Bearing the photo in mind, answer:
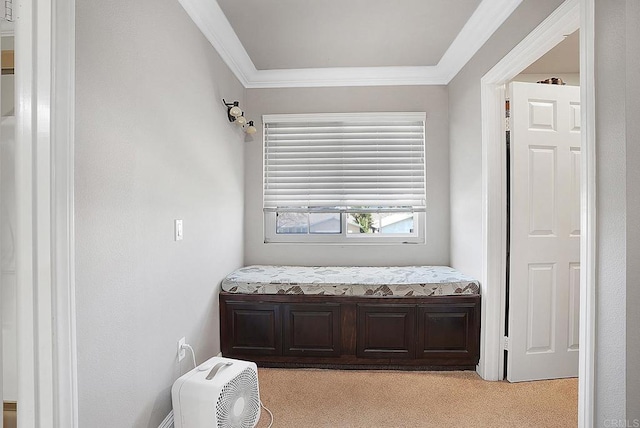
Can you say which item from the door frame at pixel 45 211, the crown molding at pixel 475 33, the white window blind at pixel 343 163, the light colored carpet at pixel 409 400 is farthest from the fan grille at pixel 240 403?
the crown molding at pixel 475 33

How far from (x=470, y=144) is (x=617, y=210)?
156cm

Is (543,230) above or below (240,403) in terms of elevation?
above

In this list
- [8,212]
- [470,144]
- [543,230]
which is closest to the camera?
[8,212]

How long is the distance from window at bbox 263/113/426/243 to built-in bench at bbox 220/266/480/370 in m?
0.80

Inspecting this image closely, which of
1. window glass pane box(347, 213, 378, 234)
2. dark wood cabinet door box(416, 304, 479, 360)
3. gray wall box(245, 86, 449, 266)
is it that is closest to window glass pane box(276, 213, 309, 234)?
gray wall box(245, 86, 449, 266)

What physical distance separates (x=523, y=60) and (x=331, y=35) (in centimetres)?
134

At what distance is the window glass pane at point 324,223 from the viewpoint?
3.39m

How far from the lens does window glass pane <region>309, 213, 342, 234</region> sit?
3391mm

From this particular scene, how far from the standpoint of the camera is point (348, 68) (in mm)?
3100

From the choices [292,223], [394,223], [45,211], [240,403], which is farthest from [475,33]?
[240,403]

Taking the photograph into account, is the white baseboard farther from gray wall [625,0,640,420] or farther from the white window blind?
gray wall [625,0,640,420]

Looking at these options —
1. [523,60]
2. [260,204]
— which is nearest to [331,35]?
[523,60]

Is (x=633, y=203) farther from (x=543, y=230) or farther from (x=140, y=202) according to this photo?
(x=140, y=202)

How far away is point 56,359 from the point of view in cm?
107
